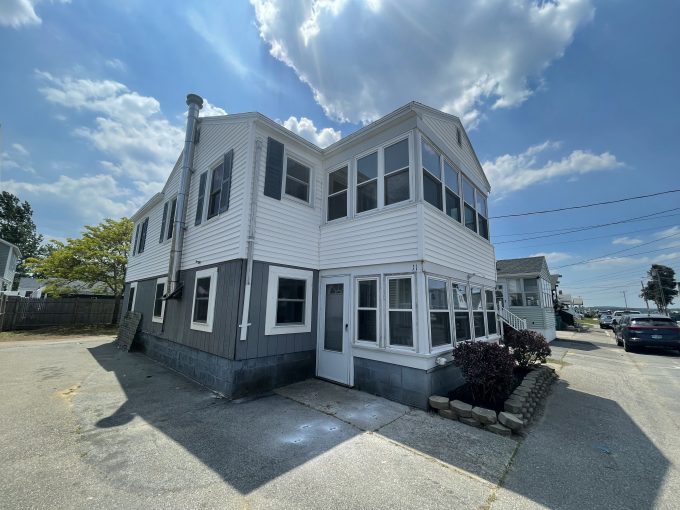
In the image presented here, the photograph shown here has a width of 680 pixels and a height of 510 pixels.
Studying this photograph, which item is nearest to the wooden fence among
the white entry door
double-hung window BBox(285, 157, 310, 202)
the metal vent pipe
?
the metal vent pipe

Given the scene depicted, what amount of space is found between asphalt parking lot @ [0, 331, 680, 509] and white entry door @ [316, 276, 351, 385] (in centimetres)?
46

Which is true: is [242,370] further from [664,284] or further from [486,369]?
[664,284]

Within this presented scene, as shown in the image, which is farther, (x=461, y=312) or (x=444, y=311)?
(x=461, y=312)

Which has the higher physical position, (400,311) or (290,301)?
(290,301)

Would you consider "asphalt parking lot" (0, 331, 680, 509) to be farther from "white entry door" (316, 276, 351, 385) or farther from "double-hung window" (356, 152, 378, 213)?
"double-hung window" (356, 152, 378, 213)

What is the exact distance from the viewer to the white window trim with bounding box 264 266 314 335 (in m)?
6.31

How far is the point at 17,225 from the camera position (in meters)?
38.7

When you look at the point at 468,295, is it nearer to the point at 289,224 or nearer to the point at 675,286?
the point at 289,224

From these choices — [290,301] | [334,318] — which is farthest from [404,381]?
[290,301]

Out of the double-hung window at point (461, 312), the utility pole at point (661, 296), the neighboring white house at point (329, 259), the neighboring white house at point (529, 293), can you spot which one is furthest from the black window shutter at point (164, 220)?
the utility pole at point (661, 296)

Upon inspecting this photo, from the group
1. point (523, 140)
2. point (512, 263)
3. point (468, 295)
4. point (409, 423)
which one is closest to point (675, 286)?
point (512, 263)

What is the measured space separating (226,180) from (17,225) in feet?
171

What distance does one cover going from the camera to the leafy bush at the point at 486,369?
509cm

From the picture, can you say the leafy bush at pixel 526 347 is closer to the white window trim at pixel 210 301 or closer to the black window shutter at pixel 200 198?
the white window trim at pixel 210 301
